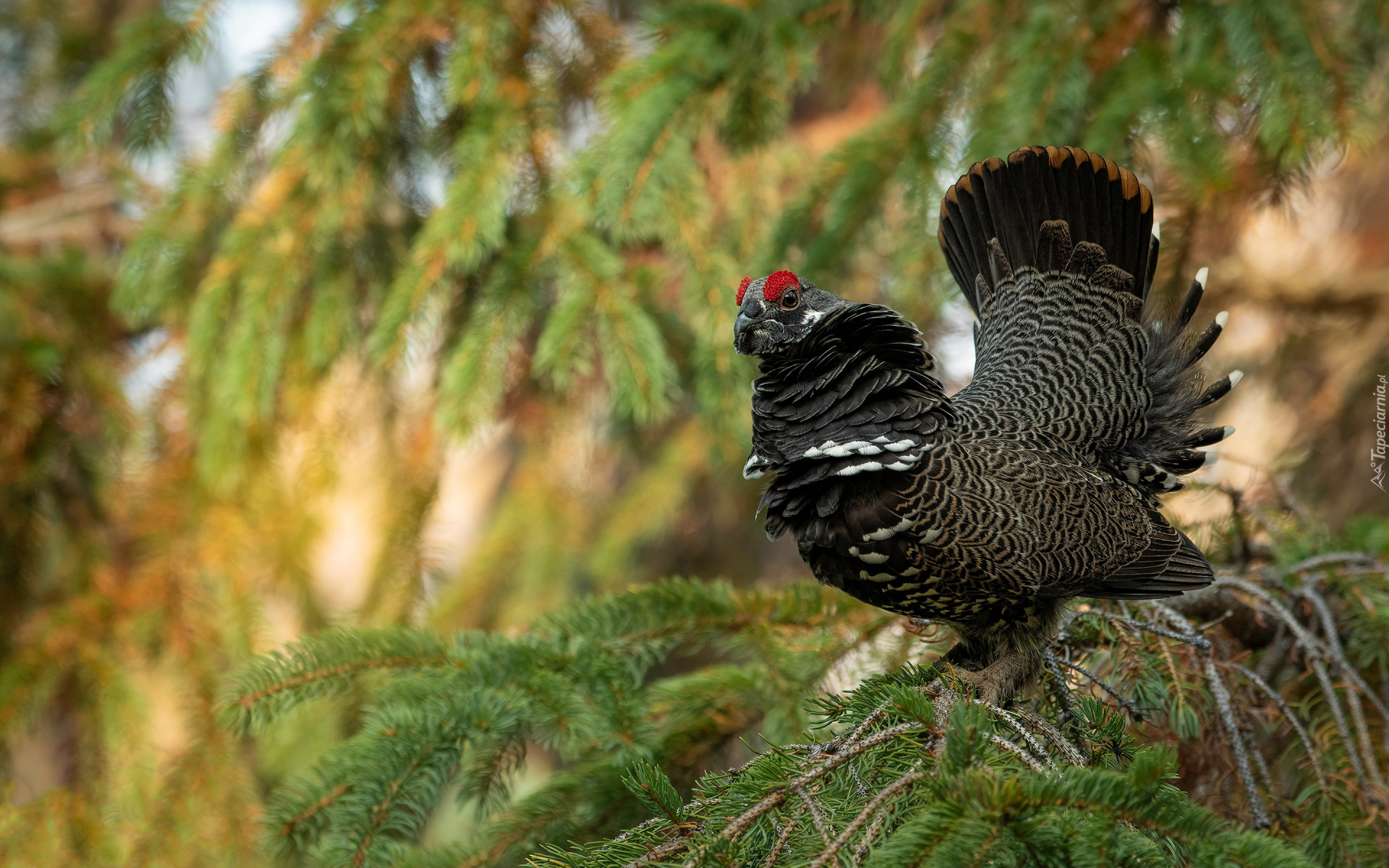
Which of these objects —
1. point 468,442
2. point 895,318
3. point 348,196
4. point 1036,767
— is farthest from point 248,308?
point 1036,767

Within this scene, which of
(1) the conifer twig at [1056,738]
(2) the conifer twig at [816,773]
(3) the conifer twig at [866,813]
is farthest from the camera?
(1) the conifer twig at [1056,738]

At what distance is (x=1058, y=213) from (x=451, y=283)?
1.99 meters

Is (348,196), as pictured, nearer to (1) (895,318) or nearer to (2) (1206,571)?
(1) (895,318)

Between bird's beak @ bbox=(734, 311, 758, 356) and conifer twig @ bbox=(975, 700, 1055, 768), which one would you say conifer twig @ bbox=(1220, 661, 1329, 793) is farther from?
bird's beak @ bbox=(734, 311, 758, 356)

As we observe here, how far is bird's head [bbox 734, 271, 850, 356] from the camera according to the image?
7.48 feet

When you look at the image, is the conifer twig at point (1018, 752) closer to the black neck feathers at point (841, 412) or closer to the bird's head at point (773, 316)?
the black neck feathers at point (841, 412)

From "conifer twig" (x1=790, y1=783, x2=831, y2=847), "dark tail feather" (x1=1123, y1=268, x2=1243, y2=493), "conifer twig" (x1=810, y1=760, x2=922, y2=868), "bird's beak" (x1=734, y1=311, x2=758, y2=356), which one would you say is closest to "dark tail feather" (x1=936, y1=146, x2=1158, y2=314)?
"dark tail feather" (x1=1123, y1=268, x2=1243, y2=493)

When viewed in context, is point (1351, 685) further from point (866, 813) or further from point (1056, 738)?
point (866, 813)

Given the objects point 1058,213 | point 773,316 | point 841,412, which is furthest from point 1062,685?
point 1058,213

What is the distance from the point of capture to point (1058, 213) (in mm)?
2709

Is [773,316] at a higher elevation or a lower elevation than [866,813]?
higher

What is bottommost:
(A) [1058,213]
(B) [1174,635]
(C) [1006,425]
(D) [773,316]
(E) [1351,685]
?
(E) [1351,685]

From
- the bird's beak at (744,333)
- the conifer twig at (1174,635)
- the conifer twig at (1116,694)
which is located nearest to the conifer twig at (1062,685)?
the conifer twig at (1116,694)

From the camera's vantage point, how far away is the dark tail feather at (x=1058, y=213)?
2.60m
